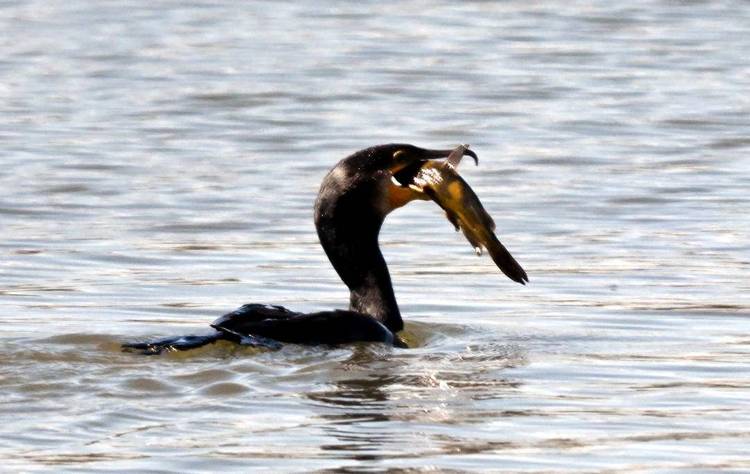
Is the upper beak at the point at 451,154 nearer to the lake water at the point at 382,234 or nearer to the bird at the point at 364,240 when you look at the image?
the bird at the point at 364,240

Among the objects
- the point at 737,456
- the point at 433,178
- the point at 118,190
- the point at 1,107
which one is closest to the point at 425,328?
the point at 433,178

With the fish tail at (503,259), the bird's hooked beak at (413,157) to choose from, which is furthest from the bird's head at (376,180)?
the fish tail at (503,259)

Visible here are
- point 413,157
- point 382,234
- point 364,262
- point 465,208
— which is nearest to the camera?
point 465,208

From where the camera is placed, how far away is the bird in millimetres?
8953

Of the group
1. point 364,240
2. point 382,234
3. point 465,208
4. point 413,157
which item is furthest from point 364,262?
point 382,234

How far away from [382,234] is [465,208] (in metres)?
4.04

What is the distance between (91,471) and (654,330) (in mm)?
3883

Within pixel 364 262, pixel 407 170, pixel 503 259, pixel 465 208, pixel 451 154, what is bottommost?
pixel 364 262

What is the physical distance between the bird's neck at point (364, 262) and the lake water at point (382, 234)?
0.82ft

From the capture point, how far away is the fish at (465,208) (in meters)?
9.27

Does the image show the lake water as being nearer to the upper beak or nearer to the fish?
the fish

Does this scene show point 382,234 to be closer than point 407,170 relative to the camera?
No

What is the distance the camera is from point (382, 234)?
1330cm

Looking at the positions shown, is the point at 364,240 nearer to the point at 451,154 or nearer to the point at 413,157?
the point at 413,157
